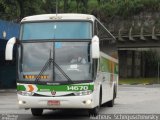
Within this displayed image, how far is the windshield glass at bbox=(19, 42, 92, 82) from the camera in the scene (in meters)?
16.6

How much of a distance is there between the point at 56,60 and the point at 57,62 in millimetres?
77

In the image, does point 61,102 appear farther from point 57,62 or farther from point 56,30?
point 56,30

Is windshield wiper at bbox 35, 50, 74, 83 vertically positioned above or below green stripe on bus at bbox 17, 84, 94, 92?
above

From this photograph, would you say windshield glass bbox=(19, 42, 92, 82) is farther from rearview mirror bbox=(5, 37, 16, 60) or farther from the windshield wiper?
rearview mirror bbox=(5, 37, 16, 60)

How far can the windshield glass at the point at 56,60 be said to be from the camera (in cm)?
1658

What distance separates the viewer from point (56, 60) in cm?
1675

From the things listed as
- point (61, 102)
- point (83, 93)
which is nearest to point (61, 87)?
point (61, 102)

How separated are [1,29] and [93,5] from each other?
62.8 metres

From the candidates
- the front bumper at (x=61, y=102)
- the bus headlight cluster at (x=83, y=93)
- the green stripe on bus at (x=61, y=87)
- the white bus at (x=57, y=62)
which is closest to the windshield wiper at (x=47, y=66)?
the white bus at (x=57, y=62)

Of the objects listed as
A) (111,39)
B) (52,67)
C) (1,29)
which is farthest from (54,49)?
(1,29)

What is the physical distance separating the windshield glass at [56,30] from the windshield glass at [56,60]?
25 cm

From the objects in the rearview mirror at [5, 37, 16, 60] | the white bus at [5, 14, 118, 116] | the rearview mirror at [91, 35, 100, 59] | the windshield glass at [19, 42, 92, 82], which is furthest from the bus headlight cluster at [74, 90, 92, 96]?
the rearview mirror at [5, 37, 16, 60]

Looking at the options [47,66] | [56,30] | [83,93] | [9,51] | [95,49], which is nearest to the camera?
[95,49]

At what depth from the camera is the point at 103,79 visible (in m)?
19.9
